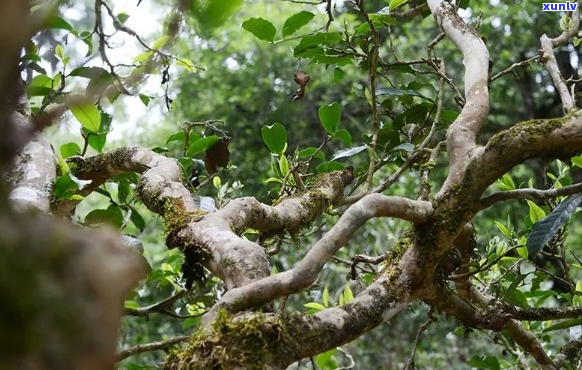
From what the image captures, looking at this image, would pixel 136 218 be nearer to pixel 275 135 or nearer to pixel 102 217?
pixel 102 217

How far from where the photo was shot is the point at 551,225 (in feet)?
3.19

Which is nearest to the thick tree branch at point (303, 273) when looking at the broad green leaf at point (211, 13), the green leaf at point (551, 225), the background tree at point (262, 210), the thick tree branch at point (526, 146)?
the background tree at point (262, 210)

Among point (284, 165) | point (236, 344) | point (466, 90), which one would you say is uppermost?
point (284, 165)

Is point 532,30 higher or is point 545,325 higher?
point 532,30

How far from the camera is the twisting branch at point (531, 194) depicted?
35.2 inches

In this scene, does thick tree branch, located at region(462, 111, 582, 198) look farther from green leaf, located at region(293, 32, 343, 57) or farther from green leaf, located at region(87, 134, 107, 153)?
green leaf, located at region(87, 134, 107, 153)

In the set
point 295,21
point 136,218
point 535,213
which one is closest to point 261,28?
point 295,21

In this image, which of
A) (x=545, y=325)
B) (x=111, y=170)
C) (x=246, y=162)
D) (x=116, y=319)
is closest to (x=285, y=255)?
(x=246, y=162)

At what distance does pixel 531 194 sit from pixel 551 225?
0.27 feet

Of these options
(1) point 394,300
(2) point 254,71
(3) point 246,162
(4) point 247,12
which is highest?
(4) point 247,12

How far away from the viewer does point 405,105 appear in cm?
156

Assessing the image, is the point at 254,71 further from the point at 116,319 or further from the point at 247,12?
the point at 116,319

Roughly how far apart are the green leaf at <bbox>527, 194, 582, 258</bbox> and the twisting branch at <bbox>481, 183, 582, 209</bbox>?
2.6 inches

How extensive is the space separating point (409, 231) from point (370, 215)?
0.62 feet
